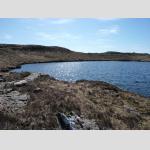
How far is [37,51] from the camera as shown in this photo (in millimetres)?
198500

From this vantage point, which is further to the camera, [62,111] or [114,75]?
[114,75]

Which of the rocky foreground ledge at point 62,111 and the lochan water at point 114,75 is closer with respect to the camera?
the rocky foreground ledge at point 62,111

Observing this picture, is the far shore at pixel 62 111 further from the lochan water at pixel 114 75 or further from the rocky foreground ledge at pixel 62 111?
the lochan water at pixel 114 75

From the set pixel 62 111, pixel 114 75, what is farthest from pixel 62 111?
pixel 114 75

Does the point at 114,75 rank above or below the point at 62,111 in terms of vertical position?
above

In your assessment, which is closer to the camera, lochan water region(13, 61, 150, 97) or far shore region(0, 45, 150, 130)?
far shore region(0, 45, 150, 130)

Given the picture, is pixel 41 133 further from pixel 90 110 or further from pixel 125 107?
pixel 125 107

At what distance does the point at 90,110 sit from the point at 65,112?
2837 millimetres

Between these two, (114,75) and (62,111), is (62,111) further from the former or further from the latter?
(114,75)

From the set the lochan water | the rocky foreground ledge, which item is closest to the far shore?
the rocky foreground ledge

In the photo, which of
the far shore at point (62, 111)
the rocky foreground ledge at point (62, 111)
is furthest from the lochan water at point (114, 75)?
the far shore at point (62, 111)

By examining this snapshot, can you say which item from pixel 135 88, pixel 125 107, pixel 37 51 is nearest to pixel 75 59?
pixel 37 51

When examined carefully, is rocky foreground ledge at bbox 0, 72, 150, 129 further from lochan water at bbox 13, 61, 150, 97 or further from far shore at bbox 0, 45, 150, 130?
lochan water at bbox 13, 61, 150, 97

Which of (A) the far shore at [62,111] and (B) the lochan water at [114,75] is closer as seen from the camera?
(A) the far shore at [62,111]
